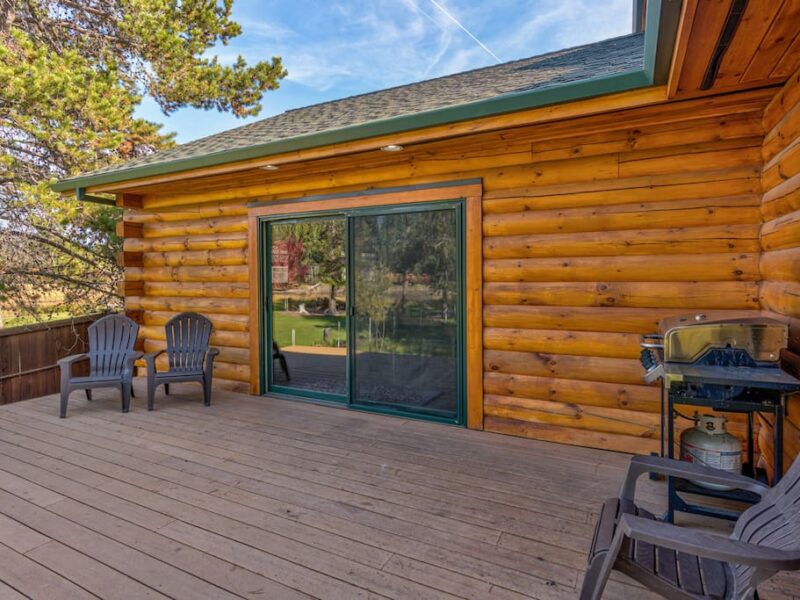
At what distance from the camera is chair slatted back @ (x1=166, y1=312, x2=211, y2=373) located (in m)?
4.64

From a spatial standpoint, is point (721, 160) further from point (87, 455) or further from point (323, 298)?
point (87, 455)

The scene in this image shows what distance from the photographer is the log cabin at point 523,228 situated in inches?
96.3

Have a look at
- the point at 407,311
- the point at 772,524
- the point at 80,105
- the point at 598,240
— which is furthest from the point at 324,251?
the point at 80,105

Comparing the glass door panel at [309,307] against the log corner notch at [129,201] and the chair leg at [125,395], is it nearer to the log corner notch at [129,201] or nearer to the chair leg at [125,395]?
the chair leg at [125,395]

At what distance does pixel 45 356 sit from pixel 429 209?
16.8ft

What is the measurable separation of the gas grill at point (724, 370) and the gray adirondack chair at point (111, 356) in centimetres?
423

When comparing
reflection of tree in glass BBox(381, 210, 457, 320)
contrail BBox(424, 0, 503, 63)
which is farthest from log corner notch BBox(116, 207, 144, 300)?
contrail BBox(424, 0, 503, 63)

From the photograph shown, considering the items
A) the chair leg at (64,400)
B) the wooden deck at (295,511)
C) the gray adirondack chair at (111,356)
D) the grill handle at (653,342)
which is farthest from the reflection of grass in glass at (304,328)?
the grill handle at (653,342)

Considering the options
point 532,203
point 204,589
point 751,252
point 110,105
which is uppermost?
point 110,105

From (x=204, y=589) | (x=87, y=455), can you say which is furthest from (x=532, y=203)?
(x=87, y=455)

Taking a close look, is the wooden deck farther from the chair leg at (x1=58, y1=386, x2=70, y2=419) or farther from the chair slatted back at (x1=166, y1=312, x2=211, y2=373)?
the chair slatted back at (x1=166, y1=312, x2=211, y2=373)

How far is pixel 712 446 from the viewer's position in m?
2.37

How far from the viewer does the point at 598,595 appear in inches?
55.7

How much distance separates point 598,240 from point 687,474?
75.4 inches
